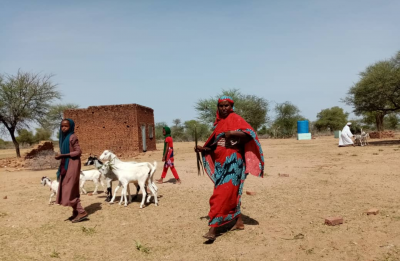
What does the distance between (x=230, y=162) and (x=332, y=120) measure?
2382 inches

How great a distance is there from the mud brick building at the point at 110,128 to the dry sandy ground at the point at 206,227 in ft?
41.0

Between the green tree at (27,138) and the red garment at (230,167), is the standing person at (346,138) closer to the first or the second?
the red garment at (230,167)

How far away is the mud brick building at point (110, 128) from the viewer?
823 inches

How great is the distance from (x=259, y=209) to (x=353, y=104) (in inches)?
802

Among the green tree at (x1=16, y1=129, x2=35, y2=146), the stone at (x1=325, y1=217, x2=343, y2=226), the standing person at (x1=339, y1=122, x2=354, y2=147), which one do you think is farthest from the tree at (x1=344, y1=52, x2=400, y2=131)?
the green tree at (x1=16, y1=129, x2=35, y2=146)

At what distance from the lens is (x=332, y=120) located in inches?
2366

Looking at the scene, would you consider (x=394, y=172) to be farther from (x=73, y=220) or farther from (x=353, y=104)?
(x=353, y=104)

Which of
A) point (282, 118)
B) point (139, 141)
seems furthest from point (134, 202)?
point (282, 118)

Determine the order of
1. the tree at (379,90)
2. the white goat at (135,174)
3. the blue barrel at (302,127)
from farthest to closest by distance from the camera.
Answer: the blue barrel at (302,127)
the tree at (379,90)
the white goat at (135,174)

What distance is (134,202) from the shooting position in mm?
7320

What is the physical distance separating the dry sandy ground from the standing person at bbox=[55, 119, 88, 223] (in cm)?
42

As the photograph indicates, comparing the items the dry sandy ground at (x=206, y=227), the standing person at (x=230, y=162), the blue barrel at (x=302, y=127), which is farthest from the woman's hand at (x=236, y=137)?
the blue barrel at (x=302, y=127)

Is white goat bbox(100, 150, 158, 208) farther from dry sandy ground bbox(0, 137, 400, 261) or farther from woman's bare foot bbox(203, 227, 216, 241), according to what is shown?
woman's bare foot bbox(203, 227, 216, 241)

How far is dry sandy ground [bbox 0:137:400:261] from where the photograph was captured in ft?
13.7
